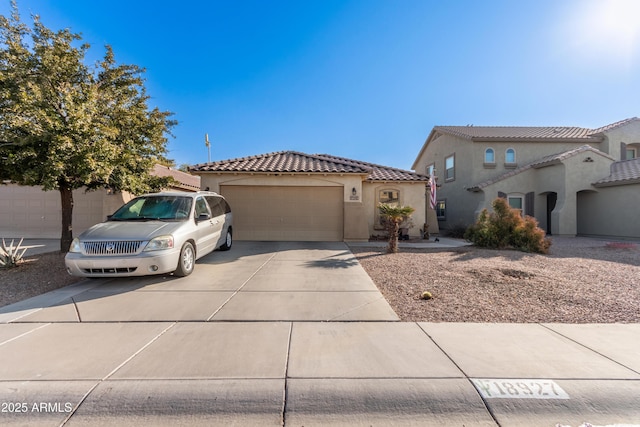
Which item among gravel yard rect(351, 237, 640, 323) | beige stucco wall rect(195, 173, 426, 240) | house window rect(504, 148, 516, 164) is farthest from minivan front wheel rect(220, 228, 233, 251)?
house window rect(504, 148, 516, 164)

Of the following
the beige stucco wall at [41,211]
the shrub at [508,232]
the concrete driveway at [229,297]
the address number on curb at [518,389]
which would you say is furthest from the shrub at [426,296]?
the beige stucco wall at [41,211]

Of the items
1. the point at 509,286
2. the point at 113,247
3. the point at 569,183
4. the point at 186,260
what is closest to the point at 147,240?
the point at 113,247

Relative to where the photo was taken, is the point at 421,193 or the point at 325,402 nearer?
the point at 325,402

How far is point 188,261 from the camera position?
21.0 feet

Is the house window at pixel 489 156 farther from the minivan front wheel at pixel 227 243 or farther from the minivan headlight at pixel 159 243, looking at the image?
the minivan headlight at pixel 159 243

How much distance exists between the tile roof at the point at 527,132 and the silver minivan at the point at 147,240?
1675 cm

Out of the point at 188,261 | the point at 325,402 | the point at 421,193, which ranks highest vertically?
the point at 421,193

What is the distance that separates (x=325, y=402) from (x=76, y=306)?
4.50 meters

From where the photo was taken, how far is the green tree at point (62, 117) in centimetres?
609

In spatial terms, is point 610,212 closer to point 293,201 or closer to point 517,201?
point 517,201

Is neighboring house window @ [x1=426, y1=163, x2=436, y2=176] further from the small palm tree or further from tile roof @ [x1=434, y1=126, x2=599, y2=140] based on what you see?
the small palm tree

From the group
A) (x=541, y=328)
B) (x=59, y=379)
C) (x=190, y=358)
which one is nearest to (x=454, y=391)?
(x=541, y=328)

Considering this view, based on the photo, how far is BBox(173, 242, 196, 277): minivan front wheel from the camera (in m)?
6.10

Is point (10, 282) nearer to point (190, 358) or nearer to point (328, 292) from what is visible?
point (190, 358)
